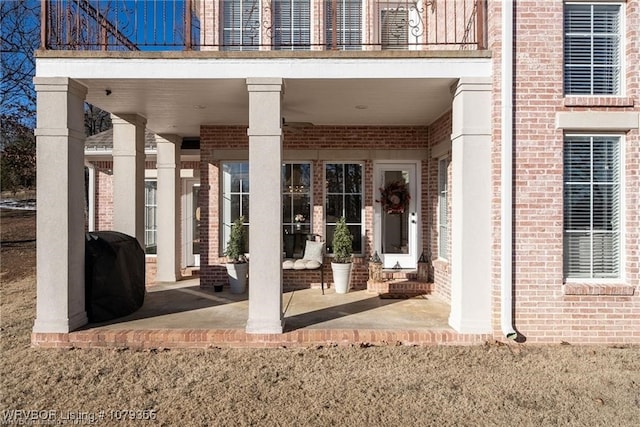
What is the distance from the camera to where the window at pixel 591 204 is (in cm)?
523

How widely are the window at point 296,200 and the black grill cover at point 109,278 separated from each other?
3.05 meters

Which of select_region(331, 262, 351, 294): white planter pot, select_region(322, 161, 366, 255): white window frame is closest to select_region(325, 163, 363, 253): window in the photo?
select_region(322, 161, 366, 255): white window frame

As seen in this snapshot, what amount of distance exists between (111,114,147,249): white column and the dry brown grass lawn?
2462 mm

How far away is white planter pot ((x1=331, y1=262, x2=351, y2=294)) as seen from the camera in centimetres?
760

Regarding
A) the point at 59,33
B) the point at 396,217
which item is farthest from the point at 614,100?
the point at 59,33

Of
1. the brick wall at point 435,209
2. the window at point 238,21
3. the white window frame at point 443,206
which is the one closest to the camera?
the brick wall at point 435,209

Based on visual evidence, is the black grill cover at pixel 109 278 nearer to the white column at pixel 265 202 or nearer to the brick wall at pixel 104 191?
the white column at pixel 265 202

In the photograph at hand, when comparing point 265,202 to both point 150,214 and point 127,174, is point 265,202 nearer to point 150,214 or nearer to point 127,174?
point 127,174

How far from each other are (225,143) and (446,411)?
20.2ft

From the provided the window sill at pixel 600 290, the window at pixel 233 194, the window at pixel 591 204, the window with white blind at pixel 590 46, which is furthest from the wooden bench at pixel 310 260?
the window with white blind at pixel 590 46

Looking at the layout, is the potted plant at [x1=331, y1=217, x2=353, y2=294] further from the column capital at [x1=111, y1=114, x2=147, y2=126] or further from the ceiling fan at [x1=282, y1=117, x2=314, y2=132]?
the column capital at [x1=111, y1=114, x2=147, y2=126]

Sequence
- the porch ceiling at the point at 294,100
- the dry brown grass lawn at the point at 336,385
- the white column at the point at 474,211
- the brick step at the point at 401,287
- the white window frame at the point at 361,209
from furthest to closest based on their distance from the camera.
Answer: the white window frame at the point at 361,209 → the brick step at the point at 401,287 → the porch ceiling at the point at 294,100 → the white column at the point at 474,211 → the dry brown grass lawn at the point at 336,385

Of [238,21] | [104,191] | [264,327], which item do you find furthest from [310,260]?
[104,191]

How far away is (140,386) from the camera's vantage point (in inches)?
164
